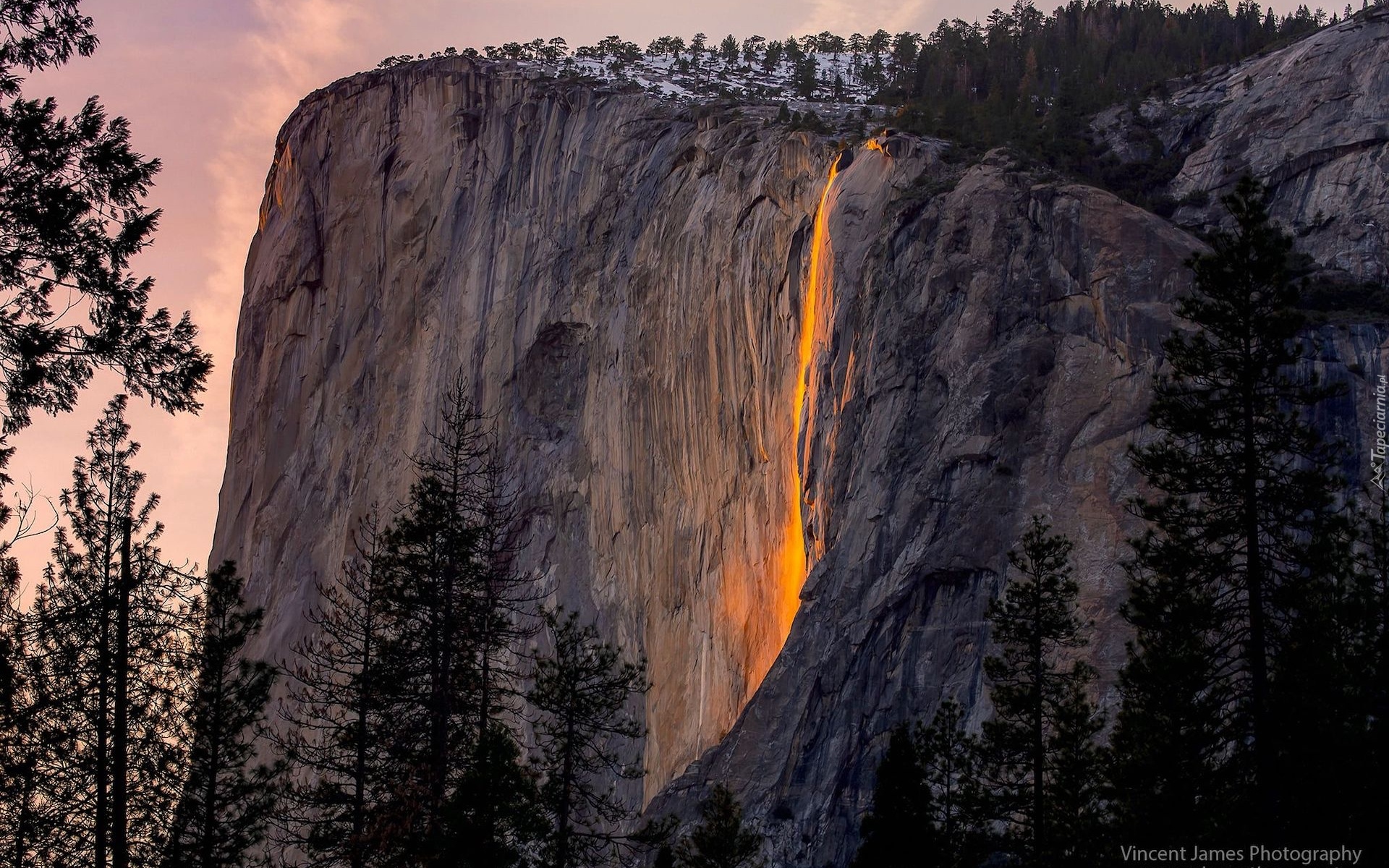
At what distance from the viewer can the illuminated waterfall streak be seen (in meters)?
45.0

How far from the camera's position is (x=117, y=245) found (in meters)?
Result: 13.5

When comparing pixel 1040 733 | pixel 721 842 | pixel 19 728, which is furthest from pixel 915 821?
pixel 19 728

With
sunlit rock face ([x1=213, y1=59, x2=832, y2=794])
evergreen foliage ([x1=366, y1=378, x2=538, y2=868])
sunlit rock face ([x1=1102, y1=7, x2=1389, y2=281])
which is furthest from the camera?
sunlit rock face ([x1=213, y1=59, x2=832, y2=794])

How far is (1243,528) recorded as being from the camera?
56.9 ft

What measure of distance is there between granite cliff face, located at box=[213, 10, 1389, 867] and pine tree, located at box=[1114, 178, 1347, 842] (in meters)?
15.2

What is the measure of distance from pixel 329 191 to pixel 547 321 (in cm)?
2264

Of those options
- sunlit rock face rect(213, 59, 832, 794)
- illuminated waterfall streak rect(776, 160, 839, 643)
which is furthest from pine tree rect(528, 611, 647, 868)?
sunlit rock face rect(213, 59, 832, 794)

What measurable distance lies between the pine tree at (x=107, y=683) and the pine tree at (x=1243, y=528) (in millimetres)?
14056

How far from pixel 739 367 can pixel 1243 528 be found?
35.7m

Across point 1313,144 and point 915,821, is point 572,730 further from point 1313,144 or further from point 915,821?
point 1313,144

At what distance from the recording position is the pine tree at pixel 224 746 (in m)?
22.7

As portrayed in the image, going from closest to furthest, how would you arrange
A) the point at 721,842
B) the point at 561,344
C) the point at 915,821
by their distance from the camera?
1. the point at 915,821
2. the point at 721,842
3. the point at 561,344

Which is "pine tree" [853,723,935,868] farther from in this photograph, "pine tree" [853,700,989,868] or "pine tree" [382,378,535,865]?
"pine tree" [382,378,535,865]

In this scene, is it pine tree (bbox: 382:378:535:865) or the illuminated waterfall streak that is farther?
the illuminated waterfall streak
